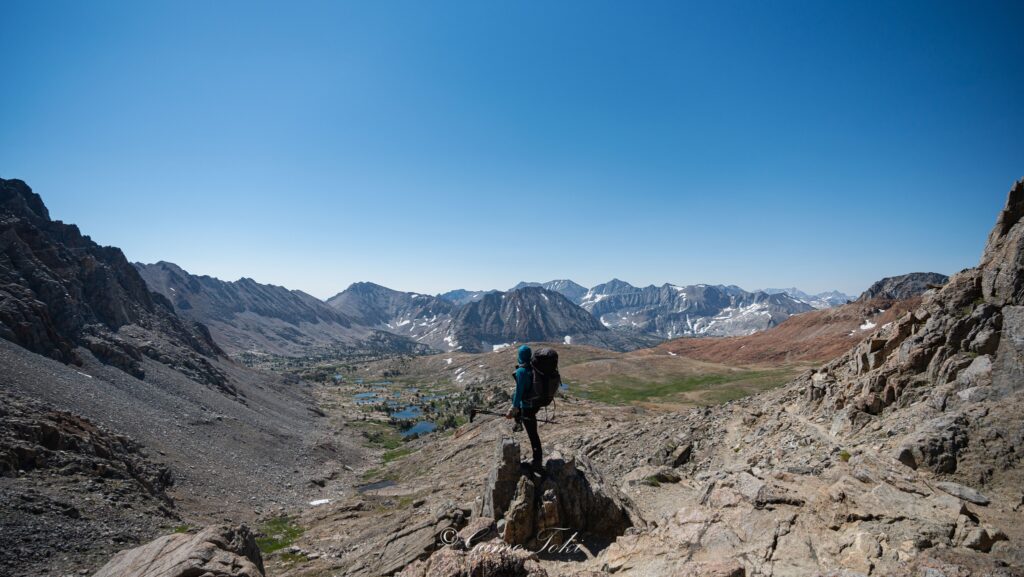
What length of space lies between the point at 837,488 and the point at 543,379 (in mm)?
8980

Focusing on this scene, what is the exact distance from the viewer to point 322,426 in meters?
114

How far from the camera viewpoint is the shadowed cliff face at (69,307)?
235 feet

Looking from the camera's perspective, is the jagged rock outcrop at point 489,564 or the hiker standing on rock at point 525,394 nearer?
the jagged rock outcrop at point 489,564

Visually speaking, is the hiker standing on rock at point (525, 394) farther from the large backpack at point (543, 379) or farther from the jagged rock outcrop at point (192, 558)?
the jagged rock outcrop at point (192, 558)

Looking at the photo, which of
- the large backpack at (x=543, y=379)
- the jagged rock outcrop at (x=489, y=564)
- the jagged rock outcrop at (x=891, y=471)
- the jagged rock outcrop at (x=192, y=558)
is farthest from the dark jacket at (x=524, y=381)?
the jagged rock outcrop at (x=192, y=558)

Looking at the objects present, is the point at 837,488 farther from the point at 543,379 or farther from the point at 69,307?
the point at 69,307

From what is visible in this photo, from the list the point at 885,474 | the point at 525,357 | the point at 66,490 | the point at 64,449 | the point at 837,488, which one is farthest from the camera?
the point at 64,449

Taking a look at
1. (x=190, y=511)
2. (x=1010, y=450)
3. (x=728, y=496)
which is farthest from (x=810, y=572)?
(x=190, y=511)

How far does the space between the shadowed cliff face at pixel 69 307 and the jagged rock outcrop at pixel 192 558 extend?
3076 inches

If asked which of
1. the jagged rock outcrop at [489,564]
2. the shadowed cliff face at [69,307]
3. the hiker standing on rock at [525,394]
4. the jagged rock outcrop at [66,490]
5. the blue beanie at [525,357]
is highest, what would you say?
the shadowed cliff face at [69,307]

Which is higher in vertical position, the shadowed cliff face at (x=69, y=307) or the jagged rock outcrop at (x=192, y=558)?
the shadowed cliff face at (x=69, y=307)

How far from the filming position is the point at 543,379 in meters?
13.8

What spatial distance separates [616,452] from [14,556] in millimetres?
43259

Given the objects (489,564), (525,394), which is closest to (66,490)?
(525,394)
